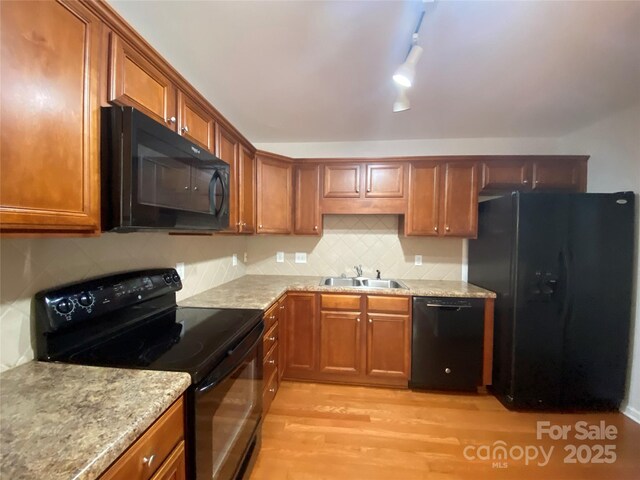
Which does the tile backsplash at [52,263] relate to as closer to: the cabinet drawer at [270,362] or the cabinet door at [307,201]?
the cabinet drawer at [270,362]

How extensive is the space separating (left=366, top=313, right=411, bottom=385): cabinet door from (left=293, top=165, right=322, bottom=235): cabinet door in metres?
1.04

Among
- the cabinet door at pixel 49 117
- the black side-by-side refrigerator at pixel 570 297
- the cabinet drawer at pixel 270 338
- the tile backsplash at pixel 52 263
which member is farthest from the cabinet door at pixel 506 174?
the cabinet door at pixel 49 117

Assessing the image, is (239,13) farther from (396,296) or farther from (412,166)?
(396,296)

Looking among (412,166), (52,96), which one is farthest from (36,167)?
(412,166)

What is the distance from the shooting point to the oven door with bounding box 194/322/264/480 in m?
0.96

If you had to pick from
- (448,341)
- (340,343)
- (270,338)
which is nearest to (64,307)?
(270,338)

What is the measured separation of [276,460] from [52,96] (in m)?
2.03

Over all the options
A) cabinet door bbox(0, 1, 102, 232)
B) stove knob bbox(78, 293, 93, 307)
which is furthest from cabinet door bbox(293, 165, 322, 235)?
cabinet door bbox(0, 1, 102, 232)

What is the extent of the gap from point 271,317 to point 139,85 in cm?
155

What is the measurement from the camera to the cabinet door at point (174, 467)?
782 mm

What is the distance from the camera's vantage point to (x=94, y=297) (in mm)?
1146

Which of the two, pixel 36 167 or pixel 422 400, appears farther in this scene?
→ pixel 422 400

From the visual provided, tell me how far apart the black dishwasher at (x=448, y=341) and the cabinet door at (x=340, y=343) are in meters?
0.50

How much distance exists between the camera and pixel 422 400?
223 centimetres
